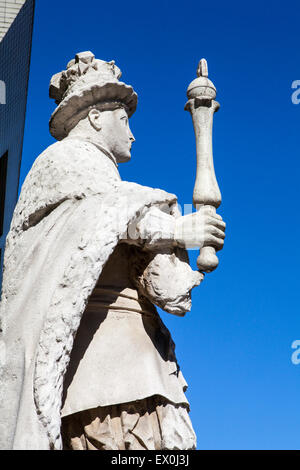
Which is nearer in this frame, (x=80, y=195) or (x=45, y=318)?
(x=45, y=318)

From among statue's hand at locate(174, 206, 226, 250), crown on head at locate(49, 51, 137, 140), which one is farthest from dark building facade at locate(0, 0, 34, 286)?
statue's hand at locate(174, 206, 226, 250)

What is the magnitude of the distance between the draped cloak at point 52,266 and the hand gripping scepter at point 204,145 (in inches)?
7.7

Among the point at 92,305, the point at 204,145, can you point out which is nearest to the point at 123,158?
the point at 204,145

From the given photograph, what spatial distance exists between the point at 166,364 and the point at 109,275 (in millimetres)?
681

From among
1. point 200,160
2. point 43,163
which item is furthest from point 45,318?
point 200,160

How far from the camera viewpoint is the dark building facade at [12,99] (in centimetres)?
1086

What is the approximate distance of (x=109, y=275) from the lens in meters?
4.68

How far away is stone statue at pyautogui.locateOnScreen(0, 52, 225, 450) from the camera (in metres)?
4.04

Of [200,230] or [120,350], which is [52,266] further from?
[200,230]

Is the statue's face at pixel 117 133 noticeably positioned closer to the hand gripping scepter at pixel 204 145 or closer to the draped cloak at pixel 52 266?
the draped cloak at pixel 52 266

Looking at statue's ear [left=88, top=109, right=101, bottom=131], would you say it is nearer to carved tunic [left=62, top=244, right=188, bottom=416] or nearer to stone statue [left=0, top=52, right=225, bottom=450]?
Result: stone statue [left=0, top=52, right=225, bottom=450]

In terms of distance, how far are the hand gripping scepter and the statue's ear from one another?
2.07ft

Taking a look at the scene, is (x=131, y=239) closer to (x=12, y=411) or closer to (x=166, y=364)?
(x=166, y=364)

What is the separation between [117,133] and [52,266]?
132 centimetres
